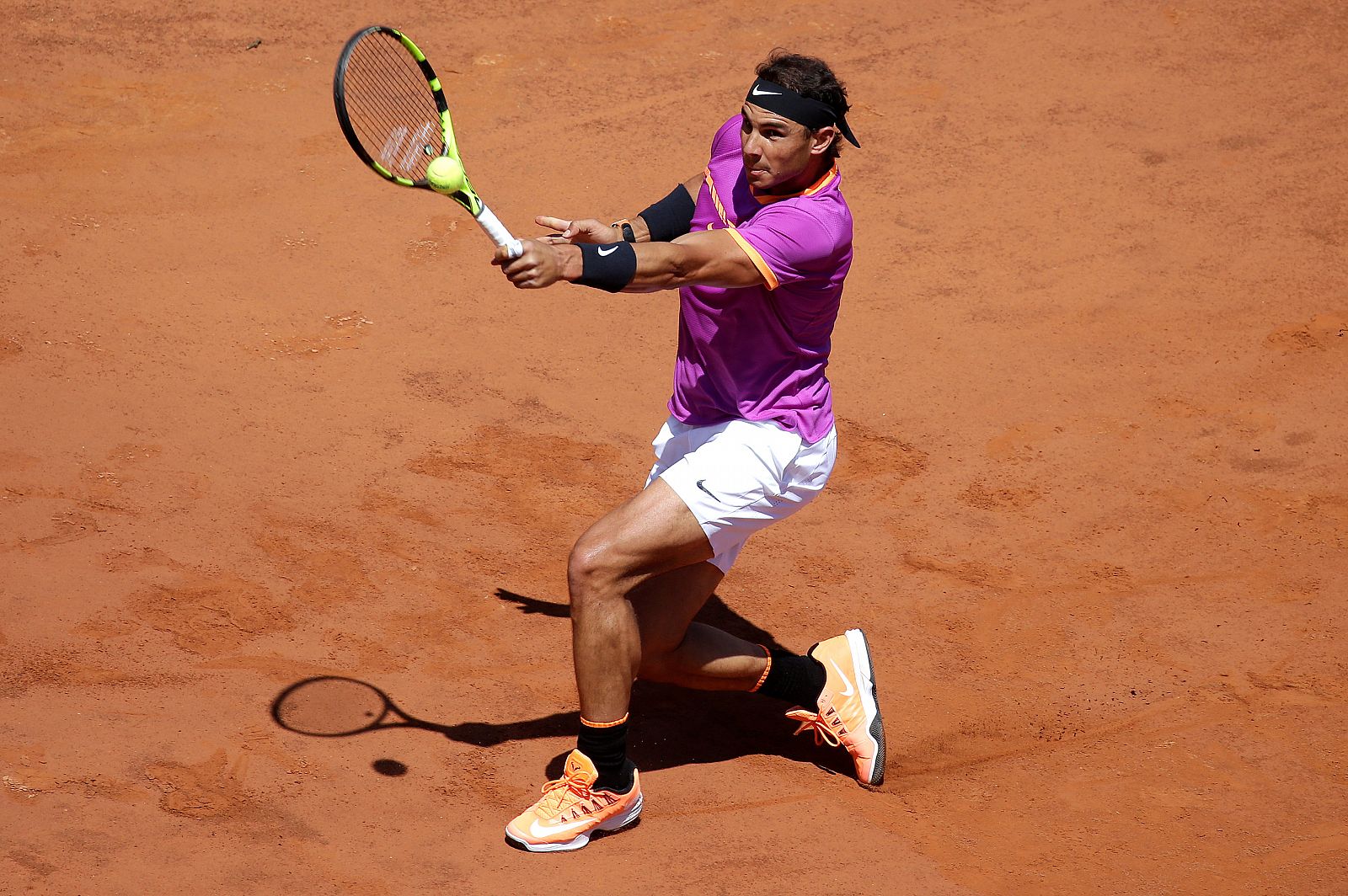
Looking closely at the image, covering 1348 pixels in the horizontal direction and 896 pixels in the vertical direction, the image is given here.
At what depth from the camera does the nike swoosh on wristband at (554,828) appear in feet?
14.7

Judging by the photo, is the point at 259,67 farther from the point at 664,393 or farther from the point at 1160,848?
the point at 1160,848

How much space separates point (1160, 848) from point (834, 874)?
109 centimetres

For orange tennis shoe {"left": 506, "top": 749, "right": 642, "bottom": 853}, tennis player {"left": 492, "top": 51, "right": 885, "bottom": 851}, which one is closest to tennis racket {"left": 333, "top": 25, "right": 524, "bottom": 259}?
tennis player {"left": 492, "top": 51, "right": 885, "bottom": 851}

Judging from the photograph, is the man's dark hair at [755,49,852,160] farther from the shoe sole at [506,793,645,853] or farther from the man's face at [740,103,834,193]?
the shoe sole at [506,793,645,853]

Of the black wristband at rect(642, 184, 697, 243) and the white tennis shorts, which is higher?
the black wristband at rect(642, 184, 697, 243)

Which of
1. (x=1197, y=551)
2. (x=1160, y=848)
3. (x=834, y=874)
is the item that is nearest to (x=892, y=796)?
(x=834, y=874)

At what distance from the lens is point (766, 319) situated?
183 inches

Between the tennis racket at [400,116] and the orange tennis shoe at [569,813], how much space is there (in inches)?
66.0

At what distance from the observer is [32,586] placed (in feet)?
17.5

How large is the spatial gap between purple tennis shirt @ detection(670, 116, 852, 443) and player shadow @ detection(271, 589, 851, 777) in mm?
1117

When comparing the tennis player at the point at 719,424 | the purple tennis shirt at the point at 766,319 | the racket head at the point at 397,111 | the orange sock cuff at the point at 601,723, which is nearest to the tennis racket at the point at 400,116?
the racket head at the point at 397,111

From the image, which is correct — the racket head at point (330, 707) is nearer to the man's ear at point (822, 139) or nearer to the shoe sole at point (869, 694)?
the shoe sole at point (869, 694)

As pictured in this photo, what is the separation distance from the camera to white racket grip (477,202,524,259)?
393 cm

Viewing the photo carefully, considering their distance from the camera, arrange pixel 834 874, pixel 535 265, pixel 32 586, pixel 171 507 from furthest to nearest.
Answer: pixel 171 507
pixel 32 586
pixel 834 874
pixel 535 265
